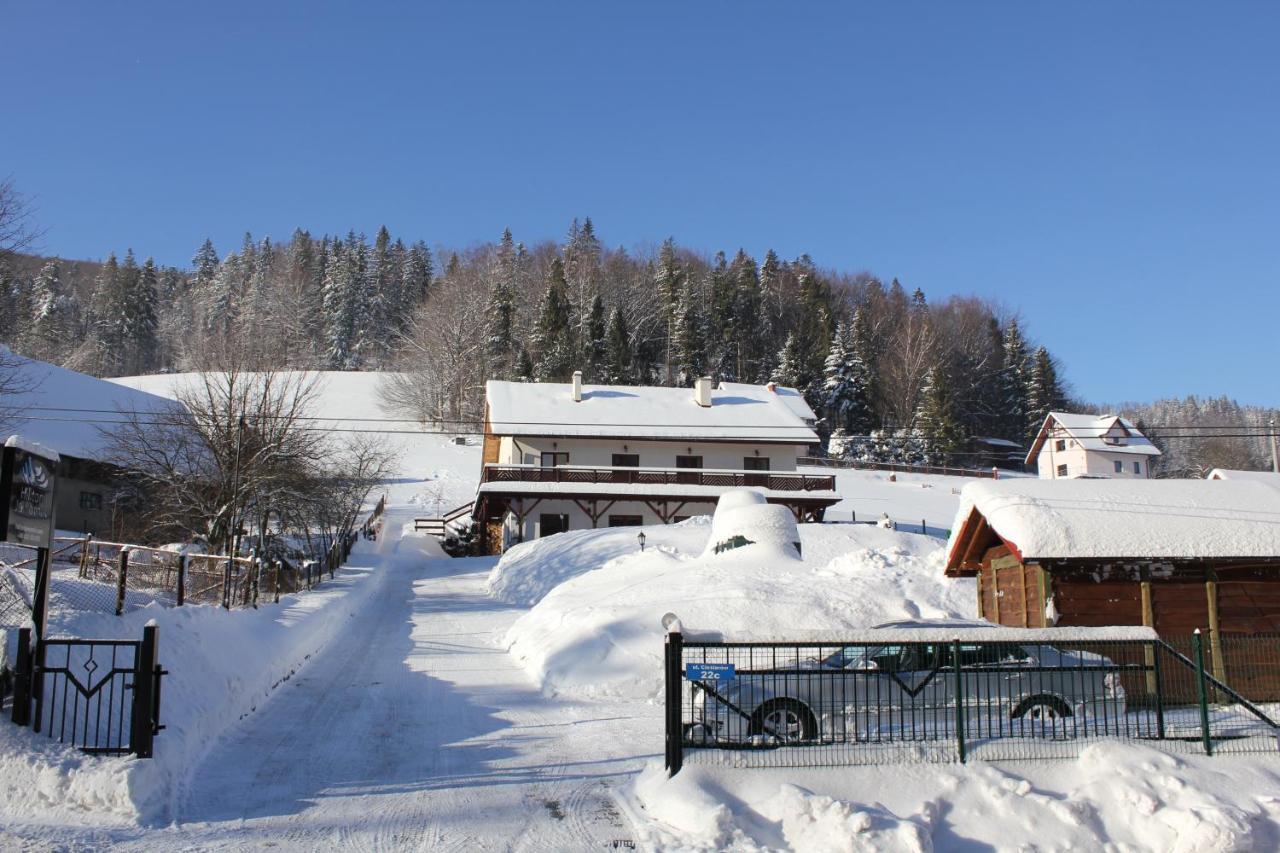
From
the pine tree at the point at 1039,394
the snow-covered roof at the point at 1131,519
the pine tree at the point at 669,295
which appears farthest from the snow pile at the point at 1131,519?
the pine tree at the point at 1039,394

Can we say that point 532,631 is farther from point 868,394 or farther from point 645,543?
point 868,394

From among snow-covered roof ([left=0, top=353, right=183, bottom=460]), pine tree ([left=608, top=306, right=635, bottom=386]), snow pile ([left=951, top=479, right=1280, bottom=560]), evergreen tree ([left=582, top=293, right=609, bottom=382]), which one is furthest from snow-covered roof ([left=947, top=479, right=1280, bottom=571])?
evergreen tree ([left=582, top=293, right=609, bottom=382])

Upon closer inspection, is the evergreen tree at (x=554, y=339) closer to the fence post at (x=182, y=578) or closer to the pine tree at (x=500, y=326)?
the pine tree at (x=500, y=326)

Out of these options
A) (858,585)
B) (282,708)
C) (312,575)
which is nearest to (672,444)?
(312,575)

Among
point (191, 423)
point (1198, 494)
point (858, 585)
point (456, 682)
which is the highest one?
point (191, 423)

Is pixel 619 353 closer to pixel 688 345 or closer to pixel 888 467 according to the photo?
pixel 688 345

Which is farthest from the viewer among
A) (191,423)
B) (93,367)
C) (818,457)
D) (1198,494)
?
(93,367)

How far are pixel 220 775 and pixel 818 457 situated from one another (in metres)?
66.9

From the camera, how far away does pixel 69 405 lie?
42.4m

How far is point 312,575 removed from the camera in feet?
90.1

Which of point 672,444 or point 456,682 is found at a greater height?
point 672,444

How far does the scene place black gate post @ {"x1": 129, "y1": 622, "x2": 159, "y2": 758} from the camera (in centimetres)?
867

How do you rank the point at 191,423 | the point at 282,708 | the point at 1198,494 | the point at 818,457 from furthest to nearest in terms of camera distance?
the point at 818,457
the point at 191,423
the point at 1198,494
the point at 282,708

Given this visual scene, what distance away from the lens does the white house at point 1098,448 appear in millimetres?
67500
